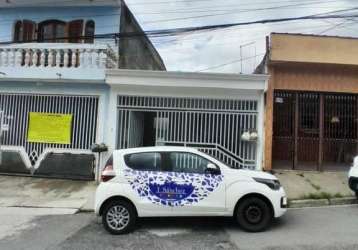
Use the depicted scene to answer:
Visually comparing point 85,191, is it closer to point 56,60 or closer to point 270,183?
point 56,60

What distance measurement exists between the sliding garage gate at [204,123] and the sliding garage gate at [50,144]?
111 centimetres

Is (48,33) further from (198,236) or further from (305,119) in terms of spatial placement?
(198,236)

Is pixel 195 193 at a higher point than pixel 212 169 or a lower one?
lower

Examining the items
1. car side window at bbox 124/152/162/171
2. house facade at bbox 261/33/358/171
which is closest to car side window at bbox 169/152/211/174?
car side window at bbox 124/152/162/171

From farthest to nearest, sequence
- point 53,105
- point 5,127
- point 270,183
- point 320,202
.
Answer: point 5,127 < point 53,105 < point 320,202 < point 270,183

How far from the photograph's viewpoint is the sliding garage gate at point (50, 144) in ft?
44.3

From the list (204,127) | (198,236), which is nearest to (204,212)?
(198,236)

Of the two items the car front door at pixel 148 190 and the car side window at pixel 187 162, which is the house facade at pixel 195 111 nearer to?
the car side window at pixel 187 162

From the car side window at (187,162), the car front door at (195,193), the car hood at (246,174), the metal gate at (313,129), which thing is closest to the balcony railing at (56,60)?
the metal gate at (313,129)

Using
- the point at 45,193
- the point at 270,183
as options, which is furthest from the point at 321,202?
the point at 45,193

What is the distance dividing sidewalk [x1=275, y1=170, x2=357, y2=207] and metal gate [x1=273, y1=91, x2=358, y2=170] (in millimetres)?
609

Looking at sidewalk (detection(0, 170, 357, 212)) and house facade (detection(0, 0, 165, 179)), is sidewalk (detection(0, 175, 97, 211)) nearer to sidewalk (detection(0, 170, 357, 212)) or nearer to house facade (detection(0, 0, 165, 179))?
sidewalk (detection(0, 170, 357, 212))

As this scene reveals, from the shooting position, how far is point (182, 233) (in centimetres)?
770

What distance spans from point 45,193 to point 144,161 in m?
4.71
